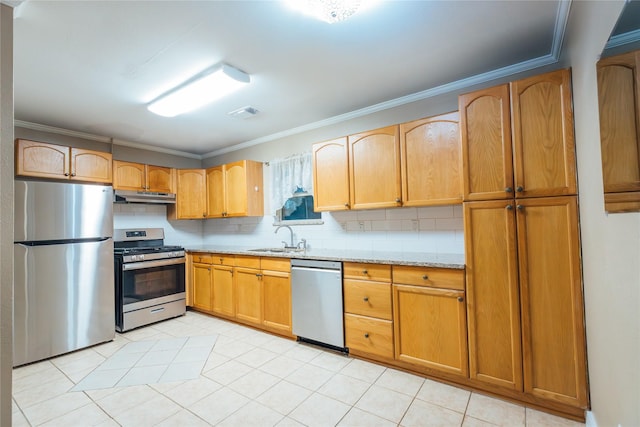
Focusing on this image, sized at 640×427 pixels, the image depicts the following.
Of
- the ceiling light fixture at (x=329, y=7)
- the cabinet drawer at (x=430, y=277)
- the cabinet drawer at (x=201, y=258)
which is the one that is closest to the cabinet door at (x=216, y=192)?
the cabinet drawer at (x=201, y=258)

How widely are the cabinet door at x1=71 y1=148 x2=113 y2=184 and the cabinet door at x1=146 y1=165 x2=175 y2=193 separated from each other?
0.52 m

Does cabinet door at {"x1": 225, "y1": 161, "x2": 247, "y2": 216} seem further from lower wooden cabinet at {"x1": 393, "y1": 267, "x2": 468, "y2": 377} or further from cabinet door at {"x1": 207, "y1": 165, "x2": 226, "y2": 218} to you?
lower wooden cabinet at {"x1": 393, "y1": 267, "x2": 468, "y2": 377}

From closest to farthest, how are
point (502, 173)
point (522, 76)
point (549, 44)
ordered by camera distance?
point (502, 173) < point (549, 44) < point (522, 76)

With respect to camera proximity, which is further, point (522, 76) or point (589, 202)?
point (522, 76)

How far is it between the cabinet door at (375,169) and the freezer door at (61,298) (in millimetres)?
2813

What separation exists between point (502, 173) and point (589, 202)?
53 cm

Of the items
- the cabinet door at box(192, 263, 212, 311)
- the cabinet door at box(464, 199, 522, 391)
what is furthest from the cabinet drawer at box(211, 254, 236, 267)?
the cabinet door at box(464, 199, 522, 391)

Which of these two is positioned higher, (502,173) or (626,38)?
(626,38)

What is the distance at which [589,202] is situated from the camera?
60.6 inches

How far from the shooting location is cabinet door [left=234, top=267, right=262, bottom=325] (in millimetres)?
3367

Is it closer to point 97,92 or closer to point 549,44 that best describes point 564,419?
point 549,44

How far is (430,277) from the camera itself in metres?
2.24

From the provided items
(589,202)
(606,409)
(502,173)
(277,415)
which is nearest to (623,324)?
(606,409)

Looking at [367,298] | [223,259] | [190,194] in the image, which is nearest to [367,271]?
[367,298]
